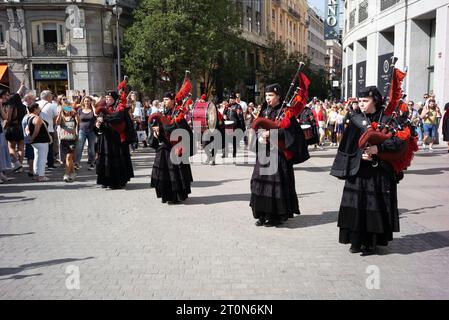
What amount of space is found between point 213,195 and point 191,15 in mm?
22192

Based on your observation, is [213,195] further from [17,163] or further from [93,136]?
[17,163]

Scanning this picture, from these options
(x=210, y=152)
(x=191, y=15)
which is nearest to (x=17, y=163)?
(x=210, y=152)

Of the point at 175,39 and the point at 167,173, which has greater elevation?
the point at 175,39

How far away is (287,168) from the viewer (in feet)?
22.1

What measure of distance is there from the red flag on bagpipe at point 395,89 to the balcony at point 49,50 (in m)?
30.0

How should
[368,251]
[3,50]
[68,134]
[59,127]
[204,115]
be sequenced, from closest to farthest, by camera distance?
[368,251]
[68,134]
[59,127]
[204,115]
[3,50]

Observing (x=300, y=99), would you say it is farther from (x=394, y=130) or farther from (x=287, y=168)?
(x=394, y=130)

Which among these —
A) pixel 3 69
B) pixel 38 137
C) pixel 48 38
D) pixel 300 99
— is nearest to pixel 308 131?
pixel 300 99

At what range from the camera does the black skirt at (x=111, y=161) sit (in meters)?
9.73

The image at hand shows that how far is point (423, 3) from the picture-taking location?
725 inches

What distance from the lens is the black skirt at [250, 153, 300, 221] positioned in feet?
21.7

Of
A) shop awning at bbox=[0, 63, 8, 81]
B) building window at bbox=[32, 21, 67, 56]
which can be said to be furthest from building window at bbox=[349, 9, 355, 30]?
shop awning at bbox=[0, 63, 8, 81]

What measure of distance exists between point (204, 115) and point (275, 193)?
24.9 feet

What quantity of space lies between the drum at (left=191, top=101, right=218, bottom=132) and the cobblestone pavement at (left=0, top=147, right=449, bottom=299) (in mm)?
4707
